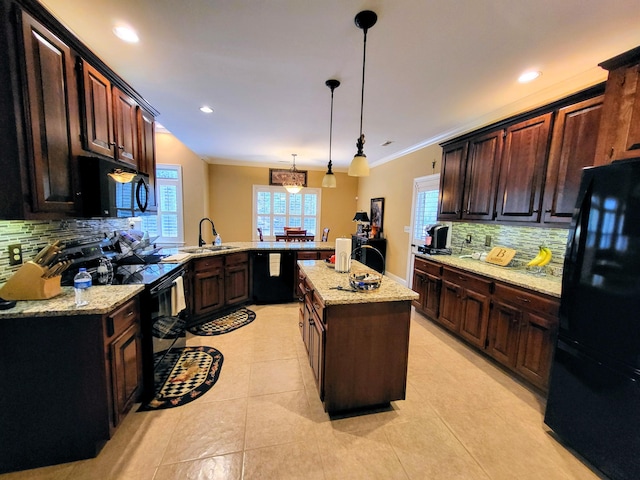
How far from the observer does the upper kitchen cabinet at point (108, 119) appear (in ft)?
6.19

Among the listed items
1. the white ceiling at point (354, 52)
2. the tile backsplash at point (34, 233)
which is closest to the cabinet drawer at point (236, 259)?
the tile backsplash at point (34, 233)

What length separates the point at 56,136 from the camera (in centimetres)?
160

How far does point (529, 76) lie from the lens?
2.29m

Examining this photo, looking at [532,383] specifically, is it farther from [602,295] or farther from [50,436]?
[50,436]

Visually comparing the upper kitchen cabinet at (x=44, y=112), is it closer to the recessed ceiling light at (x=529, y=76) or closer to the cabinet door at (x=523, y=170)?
the recessed ceiling light at (x=529, y=76)

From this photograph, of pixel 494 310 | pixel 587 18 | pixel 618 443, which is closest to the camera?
pixel 618 443

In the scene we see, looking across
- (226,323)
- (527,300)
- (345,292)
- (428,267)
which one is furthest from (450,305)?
(226,323)

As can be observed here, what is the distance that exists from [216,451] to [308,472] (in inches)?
22.7

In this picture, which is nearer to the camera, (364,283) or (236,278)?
(364,283)

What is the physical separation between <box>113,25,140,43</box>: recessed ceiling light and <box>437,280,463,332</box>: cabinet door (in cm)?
Result: 374

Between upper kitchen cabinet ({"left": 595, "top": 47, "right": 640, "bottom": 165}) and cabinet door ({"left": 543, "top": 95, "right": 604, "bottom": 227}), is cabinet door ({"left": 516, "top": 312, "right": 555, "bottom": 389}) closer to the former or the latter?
cabinet door ({"left": 543, "top": 95, "right": 604, "bottom": 227})

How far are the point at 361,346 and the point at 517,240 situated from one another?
2332mm

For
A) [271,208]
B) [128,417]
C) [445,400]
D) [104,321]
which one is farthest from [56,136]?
[271,208]

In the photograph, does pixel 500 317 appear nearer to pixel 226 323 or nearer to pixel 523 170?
pixel 523 170
